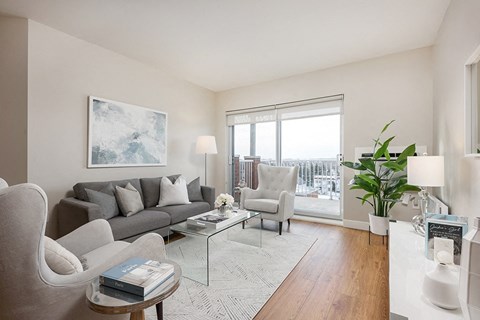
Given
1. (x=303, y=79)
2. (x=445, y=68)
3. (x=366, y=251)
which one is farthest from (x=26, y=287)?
(x=303, y=79)

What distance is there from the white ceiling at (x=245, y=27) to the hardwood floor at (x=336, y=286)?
2656 millimetres

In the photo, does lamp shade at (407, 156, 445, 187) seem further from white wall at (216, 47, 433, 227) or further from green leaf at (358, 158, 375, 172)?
white wall at (216, 47, 433, 227)

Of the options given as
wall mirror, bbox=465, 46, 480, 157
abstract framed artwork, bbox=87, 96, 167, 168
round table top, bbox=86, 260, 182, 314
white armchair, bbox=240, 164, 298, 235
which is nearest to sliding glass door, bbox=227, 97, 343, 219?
white armchair, bbox=240, 164, 298, 235

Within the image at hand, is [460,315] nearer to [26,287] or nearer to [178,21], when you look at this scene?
[26,287]

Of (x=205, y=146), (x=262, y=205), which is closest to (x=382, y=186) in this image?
(x=262, y=205)

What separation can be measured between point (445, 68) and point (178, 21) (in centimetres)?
291

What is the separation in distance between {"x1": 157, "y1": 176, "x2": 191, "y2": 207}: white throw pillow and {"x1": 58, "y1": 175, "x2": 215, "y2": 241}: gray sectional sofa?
9cm

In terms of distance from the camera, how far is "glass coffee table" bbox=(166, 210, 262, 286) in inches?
84.7

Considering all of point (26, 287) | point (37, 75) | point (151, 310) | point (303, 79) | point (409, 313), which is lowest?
point (151, 310)

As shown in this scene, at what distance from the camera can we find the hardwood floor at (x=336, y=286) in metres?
1.66

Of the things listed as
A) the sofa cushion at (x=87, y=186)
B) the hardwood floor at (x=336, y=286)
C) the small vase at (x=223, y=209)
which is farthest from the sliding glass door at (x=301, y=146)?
the sofa cushion at (x=87, y=186)

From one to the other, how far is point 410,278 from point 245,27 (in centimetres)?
276

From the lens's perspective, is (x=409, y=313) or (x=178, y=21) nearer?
(x=409, y=313)

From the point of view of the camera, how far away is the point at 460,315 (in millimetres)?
959
